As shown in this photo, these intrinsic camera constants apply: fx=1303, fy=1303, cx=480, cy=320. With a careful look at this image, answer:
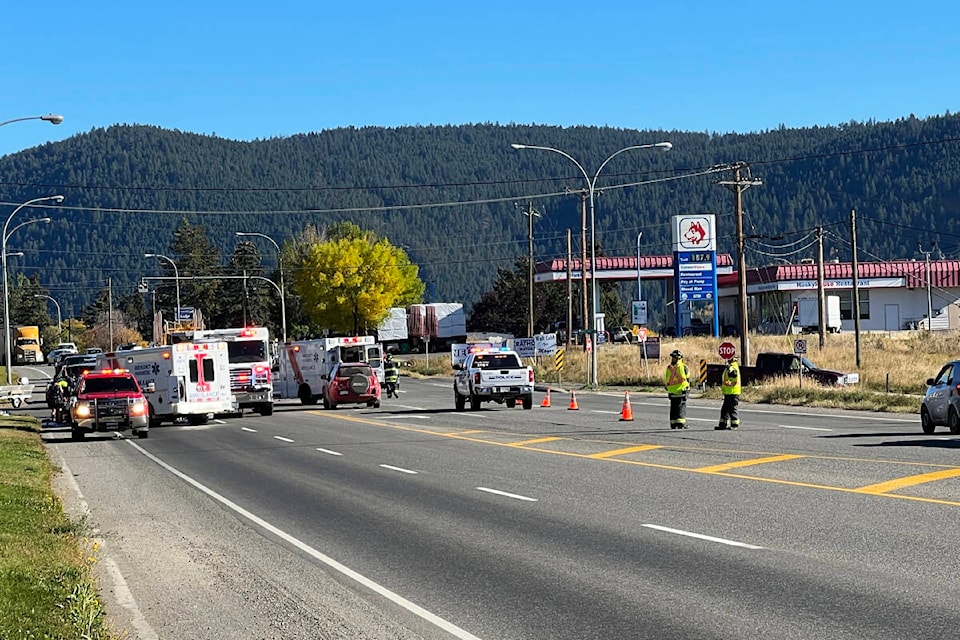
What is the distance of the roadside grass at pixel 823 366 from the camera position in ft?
137

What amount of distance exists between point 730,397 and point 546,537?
15.8 m

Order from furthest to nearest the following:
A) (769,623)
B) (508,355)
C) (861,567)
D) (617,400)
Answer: (617,400), (508,355), (861,567), (769,623)

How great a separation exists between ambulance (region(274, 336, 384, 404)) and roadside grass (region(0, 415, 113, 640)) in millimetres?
28664

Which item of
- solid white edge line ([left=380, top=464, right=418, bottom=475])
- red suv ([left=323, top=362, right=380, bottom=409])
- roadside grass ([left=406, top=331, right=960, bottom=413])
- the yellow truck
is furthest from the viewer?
the yellow truck

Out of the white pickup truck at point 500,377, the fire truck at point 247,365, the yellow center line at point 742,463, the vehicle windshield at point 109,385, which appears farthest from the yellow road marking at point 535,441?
the fire truck at point 247,365

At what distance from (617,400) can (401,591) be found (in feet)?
122

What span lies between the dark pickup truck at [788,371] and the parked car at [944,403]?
21.5 m

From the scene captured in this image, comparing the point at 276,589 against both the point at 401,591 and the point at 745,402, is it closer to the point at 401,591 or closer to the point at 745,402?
the point at 401,591

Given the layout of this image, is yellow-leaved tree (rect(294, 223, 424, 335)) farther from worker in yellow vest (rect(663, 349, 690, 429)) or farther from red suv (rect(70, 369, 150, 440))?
worker in yellow vest (rect(663, 349, 690, 429))

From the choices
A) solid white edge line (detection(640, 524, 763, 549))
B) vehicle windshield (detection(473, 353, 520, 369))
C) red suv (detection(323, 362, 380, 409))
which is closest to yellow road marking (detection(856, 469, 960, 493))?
solid white edge line (detection(640, 524, 763, 549))

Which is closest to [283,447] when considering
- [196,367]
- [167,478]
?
[167,478]

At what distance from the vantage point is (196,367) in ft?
138

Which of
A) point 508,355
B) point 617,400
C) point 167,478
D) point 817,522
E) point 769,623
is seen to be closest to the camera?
point 769,623

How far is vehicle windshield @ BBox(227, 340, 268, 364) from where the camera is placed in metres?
48.0
